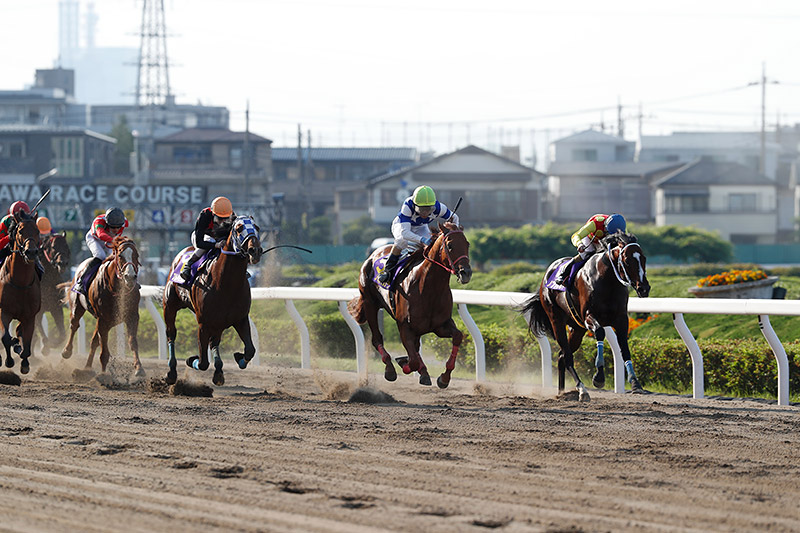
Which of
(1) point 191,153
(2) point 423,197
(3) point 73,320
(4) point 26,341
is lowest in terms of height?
(4) point 26,341

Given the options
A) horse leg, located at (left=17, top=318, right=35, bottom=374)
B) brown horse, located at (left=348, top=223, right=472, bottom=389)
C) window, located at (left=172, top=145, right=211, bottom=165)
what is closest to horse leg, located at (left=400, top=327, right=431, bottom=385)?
brown horse, located at (left=348, top=223, right=472, bottom=389)

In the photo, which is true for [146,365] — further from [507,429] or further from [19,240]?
[507,429]

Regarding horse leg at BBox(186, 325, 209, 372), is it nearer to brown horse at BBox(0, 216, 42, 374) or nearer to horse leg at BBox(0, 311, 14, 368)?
brown horse at BBox(0, 216, 42, 374)

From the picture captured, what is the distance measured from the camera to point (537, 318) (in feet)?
32.4

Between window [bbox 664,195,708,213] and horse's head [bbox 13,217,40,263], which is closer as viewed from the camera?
horse's head [bbox 13,217,40,263]

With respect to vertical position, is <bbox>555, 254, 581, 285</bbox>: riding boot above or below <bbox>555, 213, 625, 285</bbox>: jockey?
below

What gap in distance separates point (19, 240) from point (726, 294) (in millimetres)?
8468

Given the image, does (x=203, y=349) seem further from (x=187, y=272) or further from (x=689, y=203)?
(x=689, y=203)

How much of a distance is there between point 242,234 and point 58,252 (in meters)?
5.03

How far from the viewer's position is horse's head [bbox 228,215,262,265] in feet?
29.2

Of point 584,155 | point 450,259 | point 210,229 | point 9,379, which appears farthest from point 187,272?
point 584,155

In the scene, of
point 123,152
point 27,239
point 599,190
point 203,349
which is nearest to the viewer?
point 203,349

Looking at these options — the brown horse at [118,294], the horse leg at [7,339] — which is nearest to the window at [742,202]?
the brown horse at [118,294]

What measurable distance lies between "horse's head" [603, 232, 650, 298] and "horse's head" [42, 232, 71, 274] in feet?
23.9
